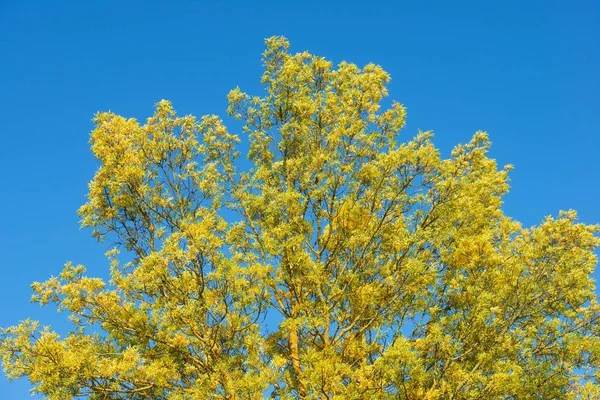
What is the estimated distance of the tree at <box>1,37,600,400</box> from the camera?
10.5 metres

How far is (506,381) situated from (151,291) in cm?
690

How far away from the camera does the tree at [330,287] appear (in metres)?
10.5

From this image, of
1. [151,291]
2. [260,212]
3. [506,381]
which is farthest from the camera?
Result: [260,212]

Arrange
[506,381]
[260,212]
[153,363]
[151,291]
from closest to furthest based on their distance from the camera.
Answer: [506,381] < [153,363] < [151,291] < [260,212]

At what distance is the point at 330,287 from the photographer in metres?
12.1

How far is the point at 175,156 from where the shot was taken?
1378cm

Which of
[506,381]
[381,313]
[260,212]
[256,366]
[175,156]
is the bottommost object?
[506,381]

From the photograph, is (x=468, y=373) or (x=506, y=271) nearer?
(x=468, y=373)

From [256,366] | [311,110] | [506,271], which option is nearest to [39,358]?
[256,366]

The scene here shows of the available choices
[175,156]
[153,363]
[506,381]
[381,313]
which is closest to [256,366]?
[153,363]

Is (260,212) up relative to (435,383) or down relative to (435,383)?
up

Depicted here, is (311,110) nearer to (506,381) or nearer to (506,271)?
(506,271)

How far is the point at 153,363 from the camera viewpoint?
10.6 m

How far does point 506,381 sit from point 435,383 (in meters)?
1.19
